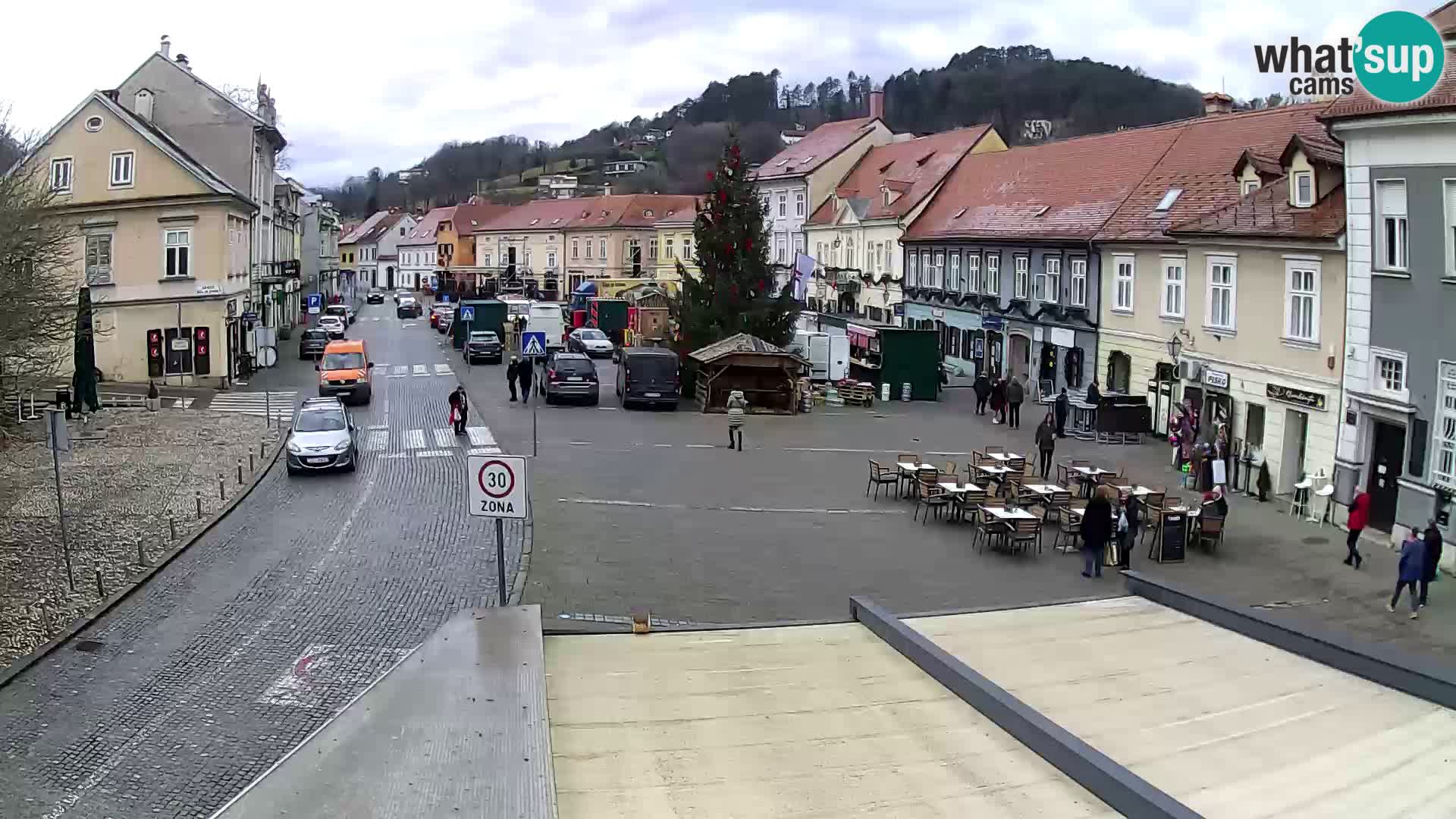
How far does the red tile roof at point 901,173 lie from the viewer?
57.3 m

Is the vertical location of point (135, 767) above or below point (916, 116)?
below

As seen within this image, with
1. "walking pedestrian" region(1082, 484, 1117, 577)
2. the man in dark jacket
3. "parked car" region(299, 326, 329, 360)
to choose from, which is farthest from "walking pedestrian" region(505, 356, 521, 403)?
"walking pedestrian" region(1082, 484, 1117, 577)

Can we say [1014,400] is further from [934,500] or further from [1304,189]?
[934,500]

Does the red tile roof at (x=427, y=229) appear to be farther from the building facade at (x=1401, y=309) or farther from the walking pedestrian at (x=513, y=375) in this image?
the building facade at (x=1401, y=309)

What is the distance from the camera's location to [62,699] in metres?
13.0

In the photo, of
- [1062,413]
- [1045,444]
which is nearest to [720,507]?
[1045,444]

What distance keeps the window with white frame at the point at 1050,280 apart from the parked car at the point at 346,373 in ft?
76.4

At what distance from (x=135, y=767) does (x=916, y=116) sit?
5314 inches

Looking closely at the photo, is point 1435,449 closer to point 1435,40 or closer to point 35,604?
point 1435,40

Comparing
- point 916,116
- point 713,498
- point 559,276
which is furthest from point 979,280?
point 916,116

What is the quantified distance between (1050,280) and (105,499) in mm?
30370

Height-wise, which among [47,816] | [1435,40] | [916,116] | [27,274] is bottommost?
[47,816]

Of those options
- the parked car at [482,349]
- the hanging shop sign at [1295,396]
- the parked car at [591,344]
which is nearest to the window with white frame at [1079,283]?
the hanging shop sign at [1295,396]

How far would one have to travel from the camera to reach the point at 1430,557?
17031mm
